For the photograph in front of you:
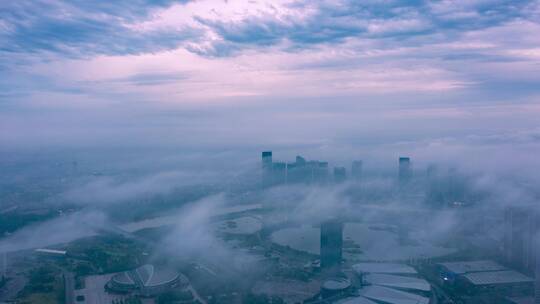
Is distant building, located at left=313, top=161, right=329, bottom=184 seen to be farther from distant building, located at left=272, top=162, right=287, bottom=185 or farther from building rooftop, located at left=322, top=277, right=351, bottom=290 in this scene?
building rooftop, located at left=322, top=277, right=351, bottom=290

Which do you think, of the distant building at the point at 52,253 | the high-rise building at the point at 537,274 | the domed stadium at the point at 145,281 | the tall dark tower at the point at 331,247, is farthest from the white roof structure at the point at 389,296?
the distant building at the point at 52,253

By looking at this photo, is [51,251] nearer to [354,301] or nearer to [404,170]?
[354,301]

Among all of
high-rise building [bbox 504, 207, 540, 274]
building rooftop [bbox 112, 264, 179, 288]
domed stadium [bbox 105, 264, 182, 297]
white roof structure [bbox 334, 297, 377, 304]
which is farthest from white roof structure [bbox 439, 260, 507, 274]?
building rooftop [bbox 112, 264, 179, 288]

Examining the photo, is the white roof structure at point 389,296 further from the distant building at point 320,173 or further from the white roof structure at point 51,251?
the distant building at point 320,173

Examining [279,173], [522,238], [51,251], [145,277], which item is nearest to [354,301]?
[145,277]

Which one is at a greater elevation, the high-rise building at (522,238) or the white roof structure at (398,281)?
the high-rise building at (522,238)

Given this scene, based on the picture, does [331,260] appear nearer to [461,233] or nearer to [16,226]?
[461,233]
